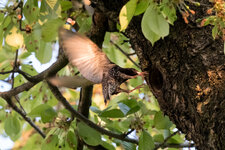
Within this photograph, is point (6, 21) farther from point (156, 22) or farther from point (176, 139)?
point (176, 139)

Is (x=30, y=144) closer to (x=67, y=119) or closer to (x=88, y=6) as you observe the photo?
(x=67, y=119)

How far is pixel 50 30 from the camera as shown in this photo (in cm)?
169

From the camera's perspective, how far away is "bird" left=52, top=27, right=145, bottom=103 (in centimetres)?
147

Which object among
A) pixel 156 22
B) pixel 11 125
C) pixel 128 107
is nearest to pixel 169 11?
pixel 156 22

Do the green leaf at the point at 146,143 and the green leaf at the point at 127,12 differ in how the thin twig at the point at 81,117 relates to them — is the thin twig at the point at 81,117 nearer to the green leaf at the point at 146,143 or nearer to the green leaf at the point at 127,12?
the green leaf at the point at 146,143

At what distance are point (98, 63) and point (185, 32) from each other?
1.34ft

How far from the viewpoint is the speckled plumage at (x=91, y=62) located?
4.84 ft

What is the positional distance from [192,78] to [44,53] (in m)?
1.29

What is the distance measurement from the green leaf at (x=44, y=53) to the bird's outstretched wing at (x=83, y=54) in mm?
898

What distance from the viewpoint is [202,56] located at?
1464 mm

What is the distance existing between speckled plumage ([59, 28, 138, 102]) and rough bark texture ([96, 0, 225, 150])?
17cm

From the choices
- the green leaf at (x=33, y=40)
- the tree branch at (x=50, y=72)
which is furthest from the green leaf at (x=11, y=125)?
the green leaf at (x=33, y=40)

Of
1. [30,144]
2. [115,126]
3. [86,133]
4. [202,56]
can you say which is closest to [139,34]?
[202,56]

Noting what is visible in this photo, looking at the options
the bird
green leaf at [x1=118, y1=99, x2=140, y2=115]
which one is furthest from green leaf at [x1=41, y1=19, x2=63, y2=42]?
green leaf at [x1=118, y1=99, x2=140, y2=115]
